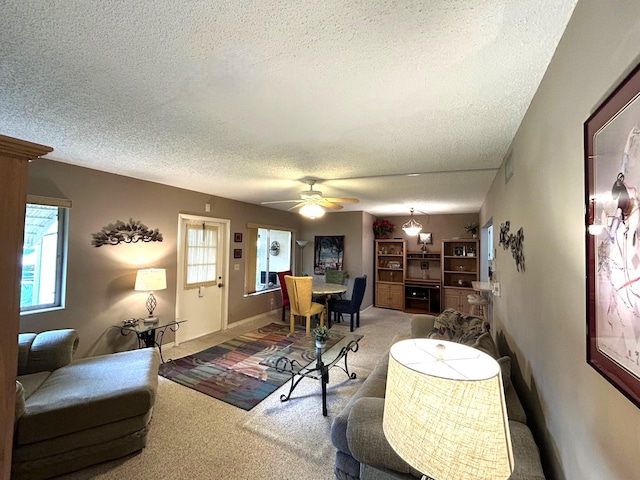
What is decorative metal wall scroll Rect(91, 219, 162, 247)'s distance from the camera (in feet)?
10.8

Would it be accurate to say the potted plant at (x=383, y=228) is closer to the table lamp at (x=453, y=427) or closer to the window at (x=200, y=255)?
the window at (x=200, y=255)

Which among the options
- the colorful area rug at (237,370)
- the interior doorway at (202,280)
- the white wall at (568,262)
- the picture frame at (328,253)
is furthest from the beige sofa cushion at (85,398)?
the picture frame at (328,253)

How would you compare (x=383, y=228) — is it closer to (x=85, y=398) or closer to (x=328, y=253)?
(x=328, y=253)

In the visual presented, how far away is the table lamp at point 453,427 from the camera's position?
29.0 inches

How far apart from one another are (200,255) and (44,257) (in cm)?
192

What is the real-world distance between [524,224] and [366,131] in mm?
1268

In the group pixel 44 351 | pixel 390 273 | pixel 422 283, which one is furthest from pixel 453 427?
pixel 390 273

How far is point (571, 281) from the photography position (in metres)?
1.05

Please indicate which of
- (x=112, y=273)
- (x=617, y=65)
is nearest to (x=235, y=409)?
(x=112, y=273)

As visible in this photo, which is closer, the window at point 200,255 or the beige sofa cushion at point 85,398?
the beige sofa cushion at point 85,398

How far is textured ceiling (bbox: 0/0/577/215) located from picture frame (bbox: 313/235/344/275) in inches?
156

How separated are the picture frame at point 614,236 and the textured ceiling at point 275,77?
581mm

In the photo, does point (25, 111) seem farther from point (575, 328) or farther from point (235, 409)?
point (575, 328)

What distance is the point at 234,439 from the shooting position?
215cm
